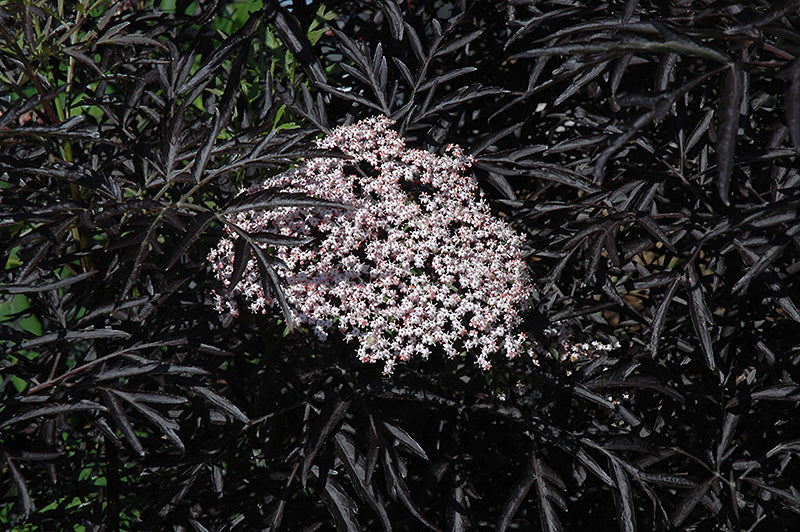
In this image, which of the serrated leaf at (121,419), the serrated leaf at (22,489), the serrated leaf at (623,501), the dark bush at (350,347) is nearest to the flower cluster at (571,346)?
the dark bush at (350,347)

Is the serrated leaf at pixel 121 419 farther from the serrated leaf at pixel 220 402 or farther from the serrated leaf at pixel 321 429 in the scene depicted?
the serrated leaf at pixel 321 429

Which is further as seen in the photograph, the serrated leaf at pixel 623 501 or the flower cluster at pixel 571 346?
the flower cluster at pixel 571 346

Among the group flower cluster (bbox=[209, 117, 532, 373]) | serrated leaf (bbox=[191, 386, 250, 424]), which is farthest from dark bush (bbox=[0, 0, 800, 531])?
flower cluster (bbox=[209, 117, 532, 373])

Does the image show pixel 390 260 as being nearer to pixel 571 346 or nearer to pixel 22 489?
pixel 571 346

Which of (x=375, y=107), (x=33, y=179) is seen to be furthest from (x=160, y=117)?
(x=375, y=107)

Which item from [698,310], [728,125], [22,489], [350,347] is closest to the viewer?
[728,125]

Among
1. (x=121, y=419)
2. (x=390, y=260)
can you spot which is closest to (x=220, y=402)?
(x=121, y=419)
